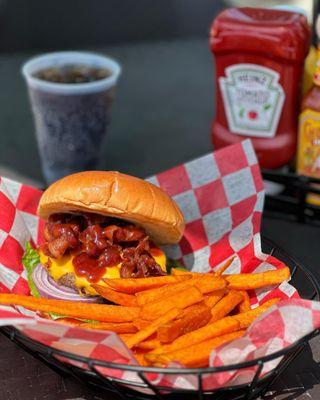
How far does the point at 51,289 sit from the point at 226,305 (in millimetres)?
419

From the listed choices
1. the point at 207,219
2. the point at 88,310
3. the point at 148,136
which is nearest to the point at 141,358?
the point at 88,310

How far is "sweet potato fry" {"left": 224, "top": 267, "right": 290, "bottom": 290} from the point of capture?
4.60 feet

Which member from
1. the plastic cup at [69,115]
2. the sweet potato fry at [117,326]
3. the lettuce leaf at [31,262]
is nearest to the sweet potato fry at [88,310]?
the sweet potato fry at [117,326]

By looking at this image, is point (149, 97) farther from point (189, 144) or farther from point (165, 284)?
point (165, 284)

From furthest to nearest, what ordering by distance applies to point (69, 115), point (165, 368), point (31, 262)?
point (69, 115)
point (31, 262)
point (165, 368)

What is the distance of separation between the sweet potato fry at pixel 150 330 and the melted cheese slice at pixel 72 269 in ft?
0.77

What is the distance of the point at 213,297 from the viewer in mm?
1366

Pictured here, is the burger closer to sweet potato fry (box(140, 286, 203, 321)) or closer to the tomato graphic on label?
sweet potato fry (box(140, 286, 203, 321))

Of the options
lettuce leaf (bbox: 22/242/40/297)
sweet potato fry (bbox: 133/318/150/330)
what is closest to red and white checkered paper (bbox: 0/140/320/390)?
lettuce leaf (bbox: 22/242/40/297)

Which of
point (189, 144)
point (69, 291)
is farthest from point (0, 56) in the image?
point (69, 291)

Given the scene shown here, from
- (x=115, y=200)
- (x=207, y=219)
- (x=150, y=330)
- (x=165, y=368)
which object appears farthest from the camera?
(x=207, y=219)

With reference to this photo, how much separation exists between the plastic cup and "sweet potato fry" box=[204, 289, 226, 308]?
40.8 inches

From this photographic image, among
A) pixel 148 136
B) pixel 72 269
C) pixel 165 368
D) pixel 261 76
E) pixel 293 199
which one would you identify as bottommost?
pixel 148 136

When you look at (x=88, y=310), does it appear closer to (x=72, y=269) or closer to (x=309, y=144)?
(x=72, y=269)
